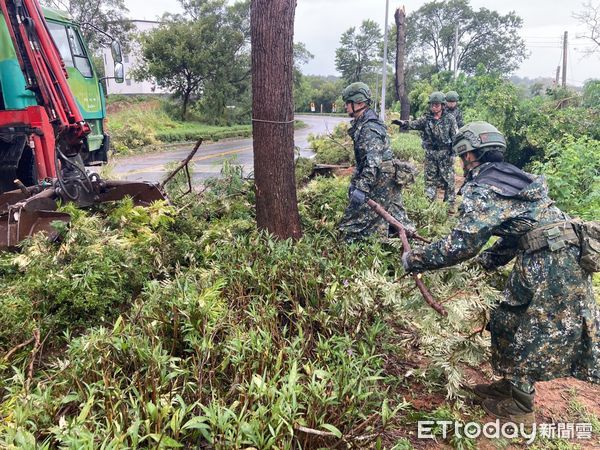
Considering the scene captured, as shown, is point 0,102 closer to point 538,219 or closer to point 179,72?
point 538,219

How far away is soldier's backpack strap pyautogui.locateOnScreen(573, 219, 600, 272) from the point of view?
8.41 ft

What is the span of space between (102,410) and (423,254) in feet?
6.43

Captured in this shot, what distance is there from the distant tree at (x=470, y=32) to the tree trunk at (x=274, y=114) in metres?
52.8

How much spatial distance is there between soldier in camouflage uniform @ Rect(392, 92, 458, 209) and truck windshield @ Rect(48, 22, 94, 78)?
16.2 ft

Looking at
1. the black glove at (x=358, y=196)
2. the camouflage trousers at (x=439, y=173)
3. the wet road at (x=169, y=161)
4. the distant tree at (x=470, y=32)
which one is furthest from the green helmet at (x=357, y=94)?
the distant tree at (x=470, y=32)

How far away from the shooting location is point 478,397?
119 inches

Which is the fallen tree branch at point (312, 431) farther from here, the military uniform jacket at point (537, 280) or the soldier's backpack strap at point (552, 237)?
the soldier's backpack strap at point (552, 237)

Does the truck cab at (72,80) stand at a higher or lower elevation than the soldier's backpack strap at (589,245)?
higher

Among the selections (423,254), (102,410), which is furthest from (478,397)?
(102,410)

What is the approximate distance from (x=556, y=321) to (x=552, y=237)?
484mm

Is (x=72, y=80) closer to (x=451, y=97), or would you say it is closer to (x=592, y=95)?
(x=451, y=97)

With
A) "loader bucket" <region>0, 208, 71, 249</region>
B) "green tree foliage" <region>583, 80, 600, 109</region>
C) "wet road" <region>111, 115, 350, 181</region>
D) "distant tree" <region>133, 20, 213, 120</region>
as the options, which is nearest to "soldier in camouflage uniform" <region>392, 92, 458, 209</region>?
"wet road" <region>111, 115, 350, 181</region>

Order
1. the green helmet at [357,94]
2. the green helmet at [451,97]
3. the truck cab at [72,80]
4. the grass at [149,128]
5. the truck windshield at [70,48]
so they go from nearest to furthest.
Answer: the green helmet at [357,94]
the truck cab at [72,80]
the truck windshield at [70,48]
the green helmet at [451,97]
the grass at [149,128]

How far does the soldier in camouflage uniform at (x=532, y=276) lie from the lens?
104 inches
